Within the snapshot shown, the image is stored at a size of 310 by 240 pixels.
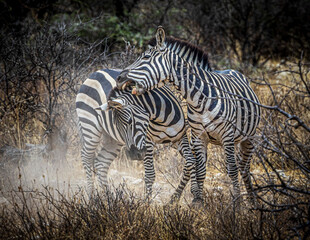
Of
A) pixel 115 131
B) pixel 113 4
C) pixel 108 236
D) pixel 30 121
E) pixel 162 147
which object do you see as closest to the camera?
pixel 108 236

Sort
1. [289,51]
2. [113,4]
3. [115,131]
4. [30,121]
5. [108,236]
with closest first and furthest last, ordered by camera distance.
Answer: [108,236]
[115,131]
[30,121]
[113,4]
[289,51]

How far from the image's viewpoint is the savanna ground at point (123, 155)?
122 inches

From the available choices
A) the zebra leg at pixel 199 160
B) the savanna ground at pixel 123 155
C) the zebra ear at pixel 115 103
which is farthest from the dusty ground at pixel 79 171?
the zebra ear at pixel 115 103

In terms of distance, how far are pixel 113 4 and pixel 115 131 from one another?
309 inches

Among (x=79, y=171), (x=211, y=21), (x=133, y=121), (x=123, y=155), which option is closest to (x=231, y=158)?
(x=133, y=121)

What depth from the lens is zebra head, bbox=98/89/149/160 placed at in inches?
165

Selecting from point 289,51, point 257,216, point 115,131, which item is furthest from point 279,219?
→ point 289,51

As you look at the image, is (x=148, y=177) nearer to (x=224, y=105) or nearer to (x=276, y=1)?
(x=224, y=105)

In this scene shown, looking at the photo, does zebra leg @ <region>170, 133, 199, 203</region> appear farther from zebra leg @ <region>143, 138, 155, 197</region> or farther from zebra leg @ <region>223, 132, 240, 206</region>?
zebra leg @ <region>223, 132, 240, 206</region>

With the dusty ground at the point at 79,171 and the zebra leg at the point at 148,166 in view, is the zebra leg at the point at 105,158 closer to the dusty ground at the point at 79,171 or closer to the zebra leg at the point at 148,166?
the dusty ground at the point at 79,171

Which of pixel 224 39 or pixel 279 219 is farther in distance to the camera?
pixel 224 39

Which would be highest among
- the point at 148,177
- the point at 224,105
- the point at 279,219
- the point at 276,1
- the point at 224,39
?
the point at 276,1

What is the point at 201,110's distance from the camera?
4.13 meters

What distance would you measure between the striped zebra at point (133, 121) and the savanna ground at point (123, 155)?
438 mm
